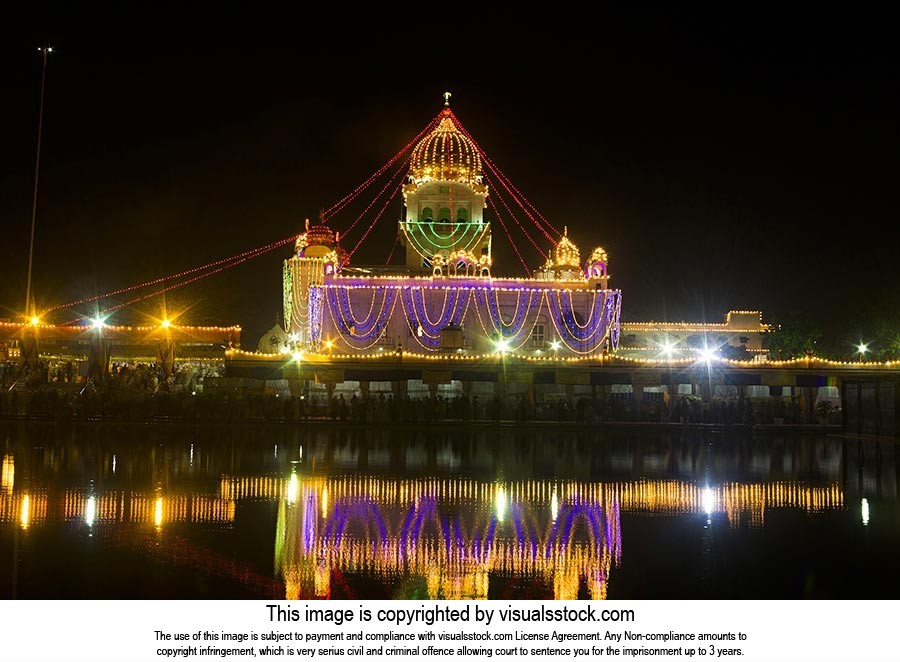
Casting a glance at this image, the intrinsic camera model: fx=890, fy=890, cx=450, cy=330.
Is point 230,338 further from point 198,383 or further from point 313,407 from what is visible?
point 313,407

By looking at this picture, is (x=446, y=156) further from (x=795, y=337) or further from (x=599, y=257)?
(x=795, y=337)

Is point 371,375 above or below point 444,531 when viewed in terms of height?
above

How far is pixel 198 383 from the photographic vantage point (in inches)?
1933

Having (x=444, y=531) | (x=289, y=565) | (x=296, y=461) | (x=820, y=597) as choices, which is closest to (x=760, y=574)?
(x=820, y=597)

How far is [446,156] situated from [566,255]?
11.3 meters

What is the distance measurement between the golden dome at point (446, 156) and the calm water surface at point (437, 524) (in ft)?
116

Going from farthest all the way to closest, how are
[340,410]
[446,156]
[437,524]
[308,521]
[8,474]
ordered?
1. [446,156]
2. [340,410]
3. [8,474]
4. [308,521]
5. [437,524]

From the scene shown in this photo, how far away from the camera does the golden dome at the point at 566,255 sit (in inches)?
2003

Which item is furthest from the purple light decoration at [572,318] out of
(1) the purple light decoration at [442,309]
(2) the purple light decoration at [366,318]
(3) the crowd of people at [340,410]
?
A: (3) the crowd of people at [340,410]

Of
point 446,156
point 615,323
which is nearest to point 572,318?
point 615,323

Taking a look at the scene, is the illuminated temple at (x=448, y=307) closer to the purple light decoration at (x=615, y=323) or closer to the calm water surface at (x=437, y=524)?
the purple light decoration at (x=615, y=323)

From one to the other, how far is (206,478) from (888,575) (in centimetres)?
1180

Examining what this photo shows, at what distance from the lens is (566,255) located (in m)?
51.3

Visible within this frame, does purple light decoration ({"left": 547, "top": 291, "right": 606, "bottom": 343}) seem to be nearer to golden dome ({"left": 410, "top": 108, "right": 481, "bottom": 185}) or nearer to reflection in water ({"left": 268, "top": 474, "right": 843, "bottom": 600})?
golden dome ({"left": 410, "top": 108, "right": 481, "bottom": 185})
